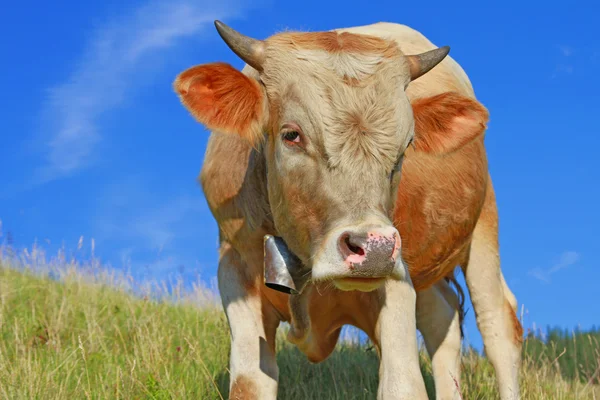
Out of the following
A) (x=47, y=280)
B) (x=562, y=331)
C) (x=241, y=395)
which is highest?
(x=562, y=331)

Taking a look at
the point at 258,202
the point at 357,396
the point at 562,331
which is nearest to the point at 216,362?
the point at 357,396

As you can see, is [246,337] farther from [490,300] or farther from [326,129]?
[490,300]

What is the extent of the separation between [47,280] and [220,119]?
670 centimetres

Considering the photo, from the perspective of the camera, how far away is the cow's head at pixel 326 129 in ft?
11.5

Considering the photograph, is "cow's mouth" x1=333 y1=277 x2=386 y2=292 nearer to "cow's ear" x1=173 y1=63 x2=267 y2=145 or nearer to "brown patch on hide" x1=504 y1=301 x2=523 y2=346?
"cow's ear" x1=173 y1=63 x2=267 y2=145

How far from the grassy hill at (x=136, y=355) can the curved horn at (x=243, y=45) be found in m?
Answer: 2.31

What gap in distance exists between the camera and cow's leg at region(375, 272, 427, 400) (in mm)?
4203

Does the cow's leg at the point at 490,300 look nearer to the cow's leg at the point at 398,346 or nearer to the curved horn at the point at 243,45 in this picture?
the cow's leg at the point at 398,346

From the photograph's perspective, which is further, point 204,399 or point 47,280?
point 47,280

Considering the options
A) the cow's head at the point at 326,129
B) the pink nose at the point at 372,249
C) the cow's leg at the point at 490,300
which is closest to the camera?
the pink nose at the point at 372,249

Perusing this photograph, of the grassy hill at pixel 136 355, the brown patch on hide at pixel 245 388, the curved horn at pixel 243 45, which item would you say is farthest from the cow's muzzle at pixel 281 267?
the grassy hill at pixel 136 355

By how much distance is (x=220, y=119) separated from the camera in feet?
13.4

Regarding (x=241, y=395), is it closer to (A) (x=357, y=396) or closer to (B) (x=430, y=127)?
(B) (x=430, y=127)

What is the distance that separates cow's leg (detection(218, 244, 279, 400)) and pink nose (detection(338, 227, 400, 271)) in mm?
1424
